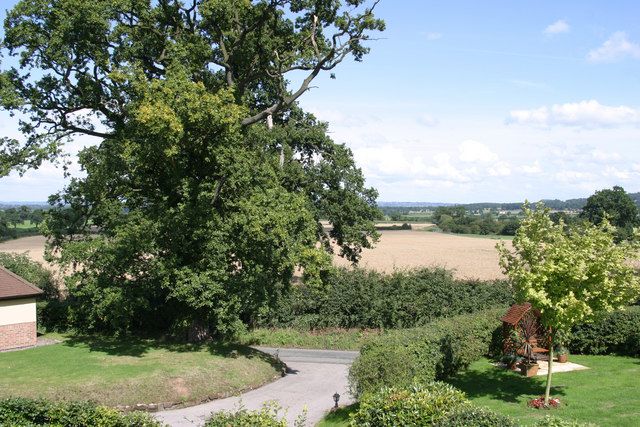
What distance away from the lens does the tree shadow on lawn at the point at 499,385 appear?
17519mm

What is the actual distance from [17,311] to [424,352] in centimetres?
1910

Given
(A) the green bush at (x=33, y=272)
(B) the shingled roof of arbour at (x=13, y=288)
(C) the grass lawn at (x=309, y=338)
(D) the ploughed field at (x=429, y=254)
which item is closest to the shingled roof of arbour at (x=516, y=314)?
(C) the grass lawn at (x=309, y=338)

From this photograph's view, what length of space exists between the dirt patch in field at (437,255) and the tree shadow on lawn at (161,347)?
1861 centimetres

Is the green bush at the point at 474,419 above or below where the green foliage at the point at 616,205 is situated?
below

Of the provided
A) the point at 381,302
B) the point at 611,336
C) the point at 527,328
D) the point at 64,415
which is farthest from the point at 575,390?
the point at 64,415

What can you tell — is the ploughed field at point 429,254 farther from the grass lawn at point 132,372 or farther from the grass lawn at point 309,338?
the grass lawn at point 132,372

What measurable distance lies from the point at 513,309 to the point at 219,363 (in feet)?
40.5

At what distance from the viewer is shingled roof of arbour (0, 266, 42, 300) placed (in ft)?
85.3

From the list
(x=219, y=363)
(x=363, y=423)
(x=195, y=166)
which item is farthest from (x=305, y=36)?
(x=363, y=423)

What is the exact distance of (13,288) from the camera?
26.6 metres

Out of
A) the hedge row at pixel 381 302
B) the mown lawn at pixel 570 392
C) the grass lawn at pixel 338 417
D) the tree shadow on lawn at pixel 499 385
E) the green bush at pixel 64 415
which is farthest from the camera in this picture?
the hedge row at pixel 381 302

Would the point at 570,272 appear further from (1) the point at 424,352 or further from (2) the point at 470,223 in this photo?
(2) the point at 470,223

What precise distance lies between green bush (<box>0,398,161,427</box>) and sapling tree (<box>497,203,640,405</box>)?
33.0 feet

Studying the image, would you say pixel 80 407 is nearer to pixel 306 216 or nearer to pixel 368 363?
pixel 368 363
